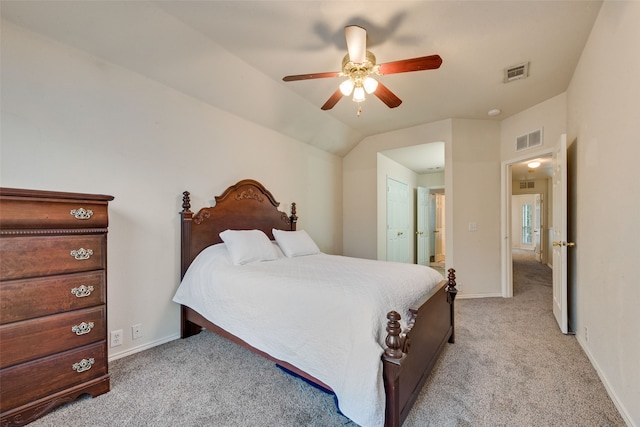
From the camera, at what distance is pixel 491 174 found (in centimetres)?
397

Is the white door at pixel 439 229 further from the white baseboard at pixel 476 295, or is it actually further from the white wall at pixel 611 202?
the white wall at pixel 611 202

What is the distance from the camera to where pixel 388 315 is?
1.34 m

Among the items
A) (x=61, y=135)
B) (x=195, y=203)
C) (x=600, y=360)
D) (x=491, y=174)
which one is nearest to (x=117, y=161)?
Result: (x=61, y=135)

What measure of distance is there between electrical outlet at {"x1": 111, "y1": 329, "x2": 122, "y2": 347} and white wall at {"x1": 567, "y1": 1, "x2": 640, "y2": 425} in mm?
3436

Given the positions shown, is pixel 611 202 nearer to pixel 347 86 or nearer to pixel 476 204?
pixel 347 86

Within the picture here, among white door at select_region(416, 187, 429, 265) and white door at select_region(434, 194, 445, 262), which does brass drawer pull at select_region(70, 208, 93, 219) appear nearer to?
white door at select_region(416, 187, 429, 265)

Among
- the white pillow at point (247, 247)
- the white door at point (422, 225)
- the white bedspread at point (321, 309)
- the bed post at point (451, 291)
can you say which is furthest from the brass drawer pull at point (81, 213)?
the white door at point (422, 225)

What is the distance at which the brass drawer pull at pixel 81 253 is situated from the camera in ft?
5.44

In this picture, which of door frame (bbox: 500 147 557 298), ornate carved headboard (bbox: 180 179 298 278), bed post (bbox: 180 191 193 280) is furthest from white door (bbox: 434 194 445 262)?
bed post (bbox: 180 191 193 280)

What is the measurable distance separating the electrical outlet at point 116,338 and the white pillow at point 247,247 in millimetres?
1061

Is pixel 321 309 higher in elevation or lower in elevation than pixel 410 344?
higher

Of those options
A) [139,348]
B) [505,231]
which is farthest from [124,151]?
[505,231]

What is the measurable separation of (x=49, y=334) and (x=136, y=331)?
2.72ft

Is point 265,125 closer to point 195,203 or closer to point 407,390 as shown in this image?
point 195,203
